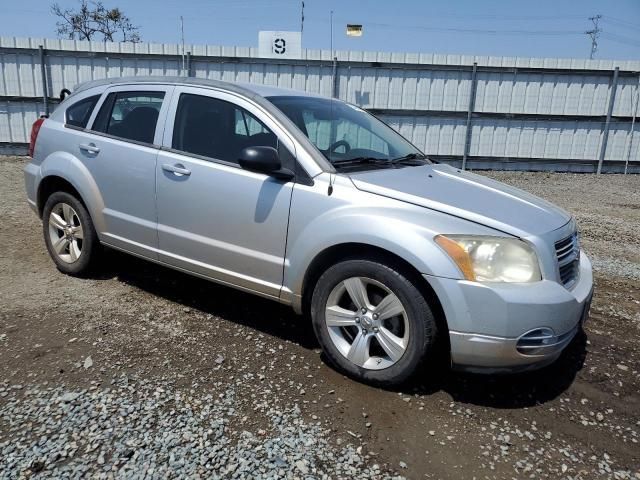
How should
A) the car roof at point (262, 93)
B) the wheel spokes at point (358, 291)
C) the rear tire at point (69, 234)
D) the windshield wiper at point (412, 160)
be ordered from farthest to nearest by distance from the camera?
the rear tire at point (69, 234)
the windshield wiper at point (412, 160)
the car roof at point (262, 93)
the wheel spokes at point (358, 291)

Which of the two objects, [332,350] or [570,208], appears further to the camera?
[570,208]

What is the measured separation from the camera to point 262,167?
10.4 feet

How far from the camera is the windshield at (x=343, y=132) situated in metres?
3.52

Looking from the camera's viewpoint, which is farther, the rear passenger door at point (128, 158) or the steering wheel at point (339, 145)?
the rear passenger door at point (128, 158)

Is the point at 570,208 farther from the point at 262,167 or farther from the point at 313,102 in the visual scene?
the point at 262,167

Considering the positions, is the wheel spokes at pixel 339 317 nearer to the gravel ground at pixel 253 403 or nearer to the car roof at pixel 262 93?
the gravel ground at pixel 253 403

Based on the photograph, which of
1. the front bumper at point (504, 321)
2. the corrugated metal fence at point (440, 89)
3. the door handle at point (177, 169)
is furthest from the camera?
the corrugated metal fence at point (440, 89)

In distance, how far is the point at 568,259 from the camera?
3.04 m

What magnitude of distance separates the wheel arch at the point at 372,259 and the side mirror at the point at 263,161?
576 mm

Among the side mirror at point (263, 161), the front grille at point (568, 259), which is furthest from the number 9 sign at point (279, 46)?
the front grille at point (568, 259)

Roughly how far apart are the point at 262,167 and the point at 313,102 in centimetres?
107

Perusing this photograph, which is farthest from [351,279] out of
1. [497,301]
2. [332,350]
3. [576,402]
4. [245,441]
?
[576,402]

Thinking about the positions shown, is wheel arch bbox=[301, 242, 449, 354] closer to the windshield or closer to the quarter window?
the windshield

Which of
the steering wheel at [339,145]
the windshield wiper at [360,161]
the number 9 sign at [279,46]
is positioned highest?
the number 9 sign at [279,46]
